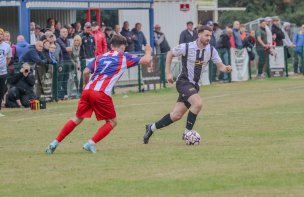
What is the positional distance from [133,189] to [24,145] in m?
5.35

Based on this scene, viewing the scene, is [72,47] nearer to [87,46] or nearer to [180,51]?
[87,46]

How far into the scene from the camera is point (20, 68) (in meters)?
24.5

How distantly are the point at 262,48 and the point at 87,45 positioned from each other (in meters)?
8.90

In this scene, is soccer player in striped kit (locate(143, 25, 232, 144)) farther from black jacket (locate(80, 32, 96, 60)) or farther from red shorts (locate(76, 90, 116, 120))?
black jacket (locate(80, 32, 96, 60))

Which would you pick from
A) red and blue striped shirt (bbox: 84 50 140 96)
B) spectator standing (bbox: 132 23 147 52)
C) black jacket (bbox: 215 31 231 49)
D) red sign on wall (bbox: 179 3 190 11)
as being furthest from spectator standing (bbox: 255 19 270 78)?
red and blue striped shirt (bbox: 84 50 140 96)

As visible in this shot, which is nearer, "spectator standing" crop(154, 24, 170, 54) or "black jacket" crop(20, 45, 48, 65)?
"black jacket" crop(20, 45, 48, 65)

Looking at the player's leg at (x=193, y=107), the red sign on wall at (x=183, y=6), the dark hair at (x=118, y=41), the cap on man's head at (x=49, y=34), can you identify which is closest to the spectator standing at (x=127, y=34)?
the cap on man's head at (x=49, y=34)

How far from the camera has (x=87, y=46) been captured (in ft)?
90.6

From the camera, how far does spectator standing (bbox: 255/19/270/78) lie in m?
34.4

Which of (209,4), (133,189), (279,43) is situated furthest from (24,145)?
(209,4)

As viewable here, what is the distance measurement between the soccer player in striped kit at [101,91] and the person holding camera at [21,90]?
10.4 meters

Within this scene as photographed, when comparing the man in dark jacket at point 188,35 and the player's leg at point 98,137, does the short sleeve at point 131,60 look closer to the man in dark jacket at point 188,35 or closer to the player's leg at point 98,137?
the player's leg at point 98,137

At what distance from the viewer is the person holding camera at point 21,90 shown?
2428 cm

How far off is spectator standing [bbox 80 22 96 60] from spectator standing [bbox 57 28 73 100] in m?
0.62
